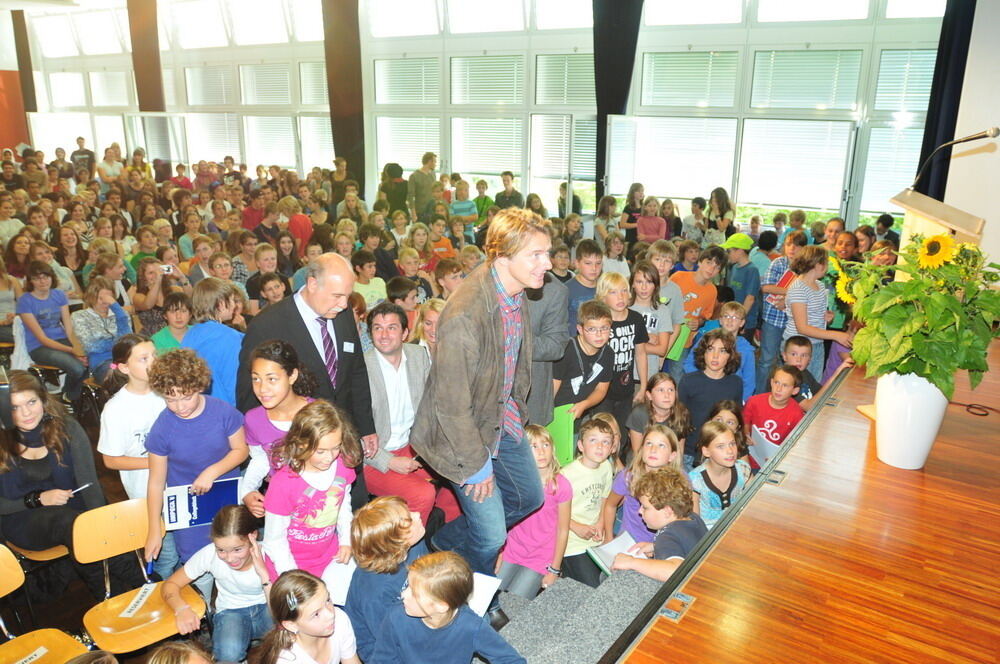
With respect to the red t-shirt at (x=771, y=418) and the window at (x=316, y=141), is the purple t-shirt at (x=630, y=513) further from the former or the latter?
the window at (x=316, y=141)

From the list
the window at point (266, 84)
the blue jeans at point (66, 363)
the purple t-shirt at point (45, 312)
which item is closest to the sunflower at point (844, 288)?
the blue jeans at point (66, 363)

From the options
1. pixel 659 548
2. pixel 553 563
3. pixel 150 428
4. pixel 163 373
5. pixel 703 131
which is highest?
pixel 703 131

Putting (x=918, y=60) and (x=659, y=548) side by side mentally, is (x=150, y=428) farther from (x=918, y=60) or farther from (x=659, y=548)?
(x=918, y=60)

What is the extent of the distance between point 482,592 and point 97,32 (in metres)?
20.5

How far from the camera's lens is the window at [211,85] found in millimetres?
16016

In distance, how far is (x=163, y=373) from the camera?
3.12 m

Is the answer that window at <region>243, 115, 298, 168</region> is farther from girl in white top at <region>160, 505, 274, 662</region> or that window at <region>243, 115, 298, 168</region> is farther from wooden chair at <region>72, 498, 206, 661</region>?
girl in white top at <region>160, 505, 274, 662</region>

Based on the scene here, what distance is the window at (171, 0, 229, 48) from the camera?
1587 cm

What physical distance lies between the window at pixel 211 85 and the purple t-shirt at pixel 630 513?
49.5ft

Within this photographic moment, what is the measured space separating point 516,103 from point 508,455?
426 inches

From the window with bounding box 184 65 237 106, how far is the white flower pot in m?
16.0

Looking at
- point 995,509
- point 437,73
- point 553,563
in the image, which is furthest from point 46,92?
point 995,509

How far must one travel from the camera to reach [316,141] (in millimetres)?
15062

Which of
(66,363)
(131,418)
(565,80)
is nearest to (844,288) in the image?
(131,418)
